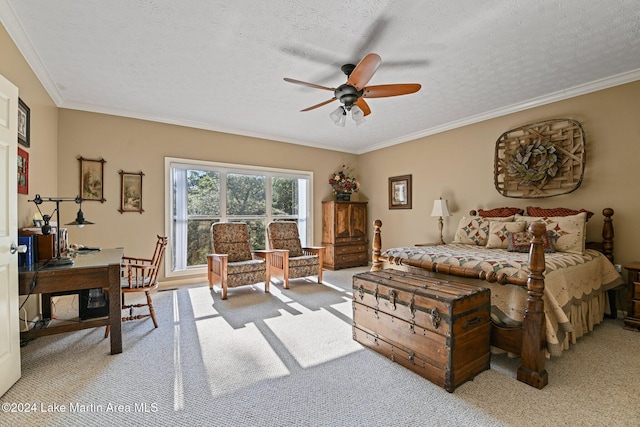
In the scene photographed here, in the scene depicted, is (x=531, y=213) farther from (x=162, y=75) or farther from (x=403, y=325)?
(x=162, y=75)

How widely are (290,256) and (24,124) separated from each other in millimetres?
3612

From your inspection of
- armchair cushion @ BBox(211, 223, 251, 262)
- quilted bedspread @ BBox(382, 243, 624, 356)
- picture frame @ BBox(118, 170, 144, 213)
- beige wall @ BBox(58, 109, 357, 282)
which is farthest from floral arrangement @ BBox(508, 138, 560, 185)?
picture frame @ BBox(118, 170, 144, 213)

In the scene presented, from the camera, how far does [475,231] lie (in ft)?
13.0

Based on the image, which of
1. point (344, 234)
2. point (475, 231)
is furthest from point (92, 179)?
point (475, 231)

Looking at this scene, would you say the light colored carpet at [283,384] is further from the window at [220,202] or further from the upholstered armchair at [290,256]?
the window at [220,202]

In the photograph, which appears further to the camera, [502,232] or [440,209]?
[440,209]

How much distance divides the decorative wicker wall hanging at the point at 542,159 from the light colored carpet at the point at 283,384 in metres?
1.78

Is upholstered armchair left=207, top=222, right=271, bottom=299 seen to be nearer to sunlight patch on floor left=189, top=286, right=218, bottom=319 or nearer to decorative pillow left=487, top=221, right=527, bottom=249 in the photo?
sunlight patch on floor left=189, top=286, right=218, bottom=319

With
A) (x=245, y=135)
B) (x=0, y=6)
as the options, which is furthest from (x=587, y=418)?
(x=245, y=135)

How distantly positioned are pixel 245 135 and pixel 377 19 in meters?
3.64

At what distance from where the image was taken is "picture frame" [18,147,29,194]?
8.65 ft

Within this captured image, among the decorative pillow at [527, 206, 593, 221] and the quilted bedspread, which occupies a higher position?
the decorative pillow at [527, 206, 593, 221]

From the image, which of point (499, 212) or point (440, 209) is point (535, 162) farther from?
point (440, 209)

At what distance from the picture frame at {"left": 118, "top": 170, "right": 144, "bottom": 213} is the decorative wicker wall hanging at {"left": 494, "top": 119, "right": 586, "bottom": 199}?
546 centimetres
